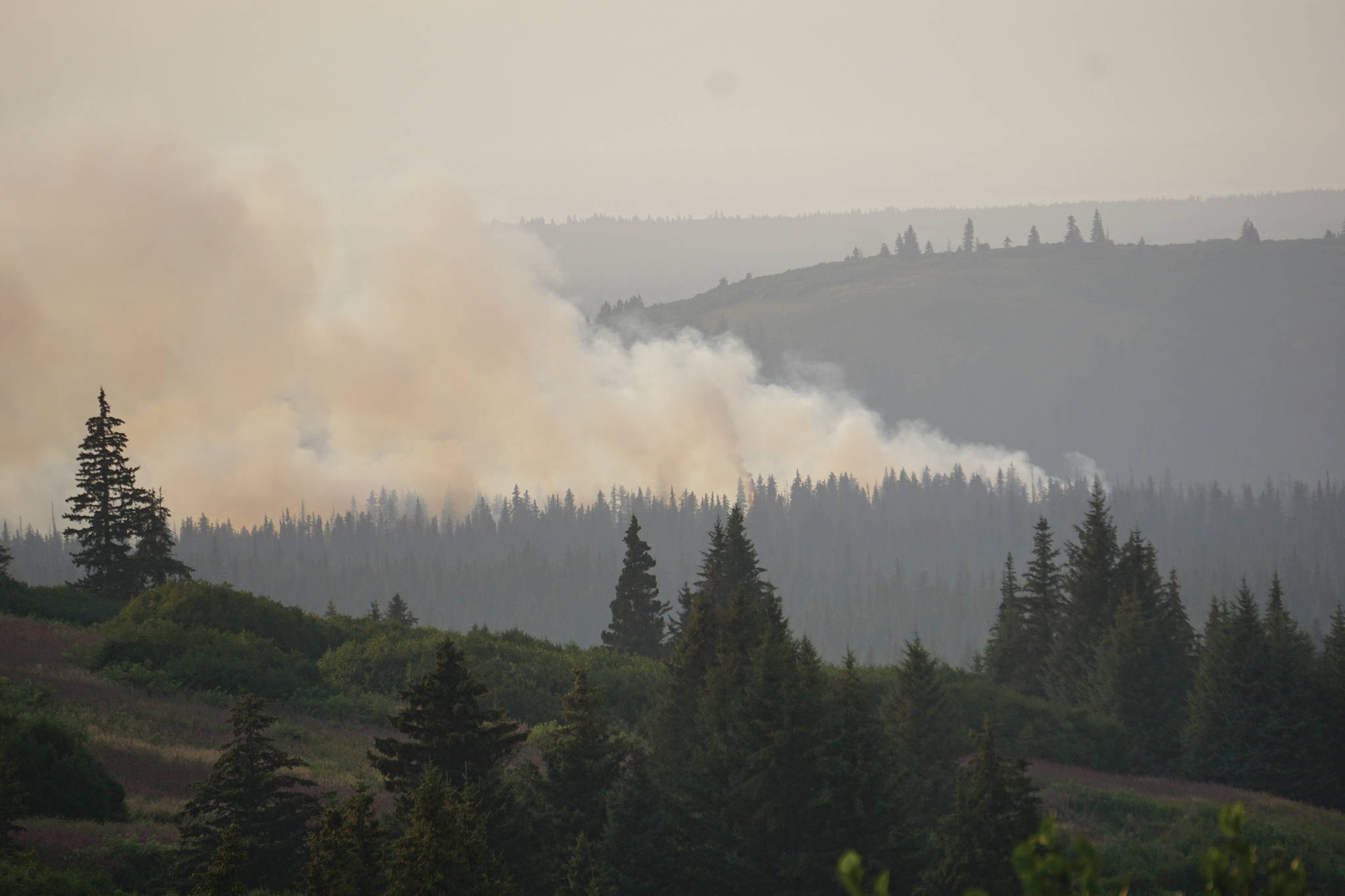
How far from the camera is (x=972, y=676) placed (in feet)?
228

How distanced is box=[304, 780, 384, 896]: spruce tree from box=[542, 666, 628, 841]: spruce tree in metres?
9.48

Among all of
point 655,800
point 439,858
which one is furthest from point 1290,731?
point 439,858

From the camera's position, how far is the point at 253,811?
77.7 ft

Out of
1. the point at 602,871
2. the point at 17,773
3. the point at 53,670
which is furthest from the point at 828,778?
the point at 53,670

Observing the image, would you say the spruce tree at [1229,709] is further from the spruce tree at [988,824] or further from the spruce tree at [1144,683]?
the spruce tree at [988,824]

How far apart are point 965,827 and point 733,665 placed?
37.6 feet

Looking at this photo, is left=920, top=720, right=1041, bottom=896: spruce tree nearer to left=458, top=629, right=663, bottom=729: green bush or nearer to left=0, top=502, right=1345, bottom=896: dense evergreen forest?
left=0, top=502, right=1345, bottom=896: dense evergreen forest

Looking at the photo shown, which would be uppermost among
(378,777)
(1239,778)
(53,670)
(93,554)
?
(93,554)

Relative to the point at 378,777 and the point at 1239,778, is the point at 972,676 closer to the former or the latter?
the point at 1239,778

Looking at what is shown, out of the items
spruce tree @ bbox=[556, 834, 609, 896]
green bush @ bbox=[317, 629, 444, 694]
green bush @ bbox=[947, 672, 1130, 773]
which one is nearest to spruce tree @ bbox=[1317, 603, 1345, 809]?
green bush @ bbox=[947, 672, 1130, 773]

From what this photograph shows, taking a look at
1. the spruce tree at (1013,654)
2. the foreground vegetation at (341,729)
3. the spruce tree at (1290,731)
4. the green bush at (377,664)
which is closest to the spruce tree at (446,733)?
the foreground vegetation at (341,729)

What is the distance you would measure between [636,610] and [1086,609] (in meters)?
28.6

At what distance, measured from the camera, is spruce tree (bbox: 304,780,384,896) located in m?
18.8

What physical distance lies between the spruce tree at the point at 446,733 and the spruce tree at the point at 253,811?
3.11m
